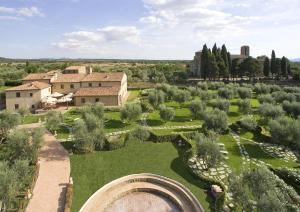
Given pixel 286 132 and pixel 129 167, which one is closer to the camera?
pixel 129 167

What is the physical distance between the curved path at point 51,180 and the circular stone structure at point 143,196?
2.59 m

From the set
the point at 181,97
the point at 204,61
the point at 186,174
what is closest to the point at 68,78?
the point at 181,97

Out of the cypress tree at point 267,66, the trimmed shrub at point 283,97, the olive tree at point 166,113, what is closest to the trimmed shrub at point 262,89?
the trimmed shrub at point 283,97

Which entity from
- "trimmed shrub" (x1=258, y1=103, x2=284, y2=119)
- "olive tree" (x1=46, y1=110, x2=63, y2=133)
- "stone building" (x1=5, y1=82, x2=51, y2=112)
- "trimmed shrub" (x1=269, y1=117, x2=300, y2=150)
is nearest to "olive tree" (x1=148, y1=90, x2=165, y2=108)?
"trimmed shrub" (x1=258, y1=103, x2=284, y2=119)

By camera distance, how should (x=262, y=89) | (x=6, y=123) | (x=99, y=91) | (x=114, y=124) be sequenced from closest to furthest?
(x=6, y=123), (x=114, y=124), (x=99, y=91), (x=262, y=89)

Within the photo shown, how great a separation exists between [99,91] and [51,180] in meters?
30.4

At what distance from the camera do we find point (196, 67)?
112 metres

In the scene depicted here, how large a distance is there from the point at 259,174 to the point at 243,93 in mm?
38952

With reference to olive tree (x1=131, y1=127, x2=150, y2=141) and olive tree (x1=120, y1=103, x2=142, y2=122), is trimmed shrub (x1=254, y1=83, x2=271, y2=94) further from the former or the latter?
olive tree (x1=131, y1=127, x2=150, y2=141)

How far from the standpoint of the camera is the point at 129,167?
25.6 m

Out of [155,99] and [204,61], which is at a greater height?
[204,61]

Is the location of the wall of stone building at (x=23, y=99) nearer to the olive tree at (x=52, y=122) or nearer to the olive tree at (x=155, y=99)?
the olive tree at (x=52, y=122)

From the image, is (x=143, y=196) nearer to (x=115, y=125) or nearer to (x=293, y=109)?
(x=115, y=125)

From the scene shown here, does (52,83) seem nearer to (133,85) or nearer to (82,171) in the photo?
(133,85)
